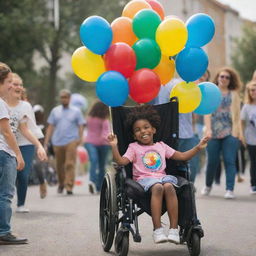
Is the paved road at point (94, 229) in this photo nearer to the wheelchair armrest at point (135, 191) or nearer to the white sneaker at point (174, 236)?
the white sneaker at point (174, 236)

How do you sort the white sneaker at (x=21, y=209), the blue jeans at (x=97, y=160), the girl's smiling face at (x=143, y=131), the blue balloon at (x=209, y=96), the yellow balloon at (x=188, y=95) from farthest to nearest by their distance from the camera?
1. the blue jeans at (x=97, y=160)
2. the white sneaker at (x=21, y=209)
3. the blue balloon at (x=209, y=96)
4. the yellow balloon at (x=188, y=95)
5. the girl's smiling face at (x=143, y=131)

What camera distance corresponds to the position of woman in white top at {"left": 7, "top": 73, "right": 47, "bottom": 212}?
9.10 meters

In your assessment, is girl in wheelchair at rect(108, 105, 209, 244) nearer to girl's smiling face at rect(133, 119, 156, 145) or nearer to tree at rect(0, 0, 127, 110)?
girl's smiling face at rect(133, 119, 156, 145)

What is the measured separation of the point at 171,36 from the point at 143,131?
98 centimetres

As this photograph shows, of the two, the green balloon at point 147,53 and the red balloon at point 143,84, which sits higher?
the green balloon at point 147,53

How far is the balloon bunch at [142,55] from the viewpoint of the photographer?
24.0 feet

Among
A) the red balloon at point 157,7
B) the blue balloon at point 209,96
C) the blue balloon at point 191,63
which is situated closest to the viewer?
the blue balloon at point 191,63

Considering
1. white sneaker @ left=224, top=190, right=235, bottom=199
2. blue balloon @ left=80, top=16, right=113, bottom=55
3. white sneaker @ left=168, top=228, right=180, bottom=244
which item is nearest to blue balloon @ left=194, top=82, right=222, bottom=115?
blue balloon @ left=80, top=16, right=113, bottom=55

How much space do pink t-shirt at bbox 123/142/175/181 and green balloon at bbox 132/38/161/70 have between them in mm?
926

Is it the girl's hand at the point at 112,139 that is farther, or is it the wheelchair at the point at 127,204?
the girl's hand at the point at 112,139

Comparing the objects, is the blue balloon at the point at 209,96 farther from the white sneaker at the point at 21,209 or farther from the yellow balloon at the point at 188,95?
the white sneaker at the point at 21,209

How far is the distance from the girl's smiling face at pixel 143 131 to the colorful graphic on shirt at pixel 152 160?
125 millimetres

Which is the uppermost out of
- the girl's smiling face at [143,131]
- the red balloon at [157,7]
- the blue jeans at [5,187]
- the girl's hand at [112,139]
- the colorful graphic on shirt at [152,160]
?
the red balloon at [157,7]

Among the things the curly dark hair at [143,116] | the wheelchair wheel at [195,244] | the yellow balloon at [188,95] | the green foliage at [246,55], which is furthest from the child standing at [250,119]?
the green foliage at [246,55]
